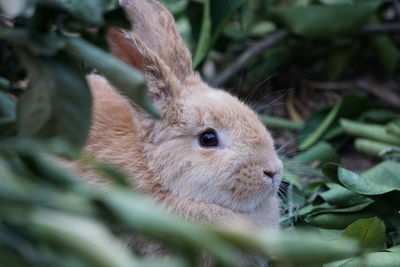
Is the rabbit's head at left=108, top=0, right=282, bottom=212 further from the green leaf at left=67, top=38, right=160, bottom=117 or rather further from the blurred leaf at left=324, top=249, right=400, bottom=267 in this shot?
the green leaf at left=67, top=38, right=160, bottom=117

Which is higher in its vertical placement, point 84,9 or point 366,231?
point 84,9

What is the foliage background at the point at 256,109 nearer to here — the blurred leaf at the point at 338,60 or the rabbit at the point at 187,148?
the blurred leaf at the point at 338,60

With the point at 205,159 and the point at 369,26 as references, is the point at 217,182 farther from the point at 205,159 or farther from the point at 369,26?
the point at 369,26

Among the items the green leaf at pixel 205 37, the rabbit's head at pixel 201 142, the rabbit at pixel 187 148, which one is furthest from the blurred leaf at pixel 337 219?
the green leaf at pixel 205 37

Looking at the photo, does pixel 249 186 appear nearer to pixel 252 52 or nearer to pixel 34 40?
pixel 34 40

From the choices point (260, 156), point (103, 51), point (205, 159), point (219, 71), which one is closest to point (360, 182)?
point (260, 156)

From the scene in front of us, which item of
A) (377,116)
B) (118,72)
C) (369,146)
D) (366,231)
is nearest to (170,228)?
(118,72)

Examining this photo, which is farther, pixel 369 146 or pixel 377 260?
pixel 369 146

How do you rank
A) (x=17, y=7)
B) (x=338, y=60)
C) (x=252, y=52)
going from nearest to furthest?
1. (x=17, y=7)
2. (x=252, y=52)
3. (x=338, y=60)
